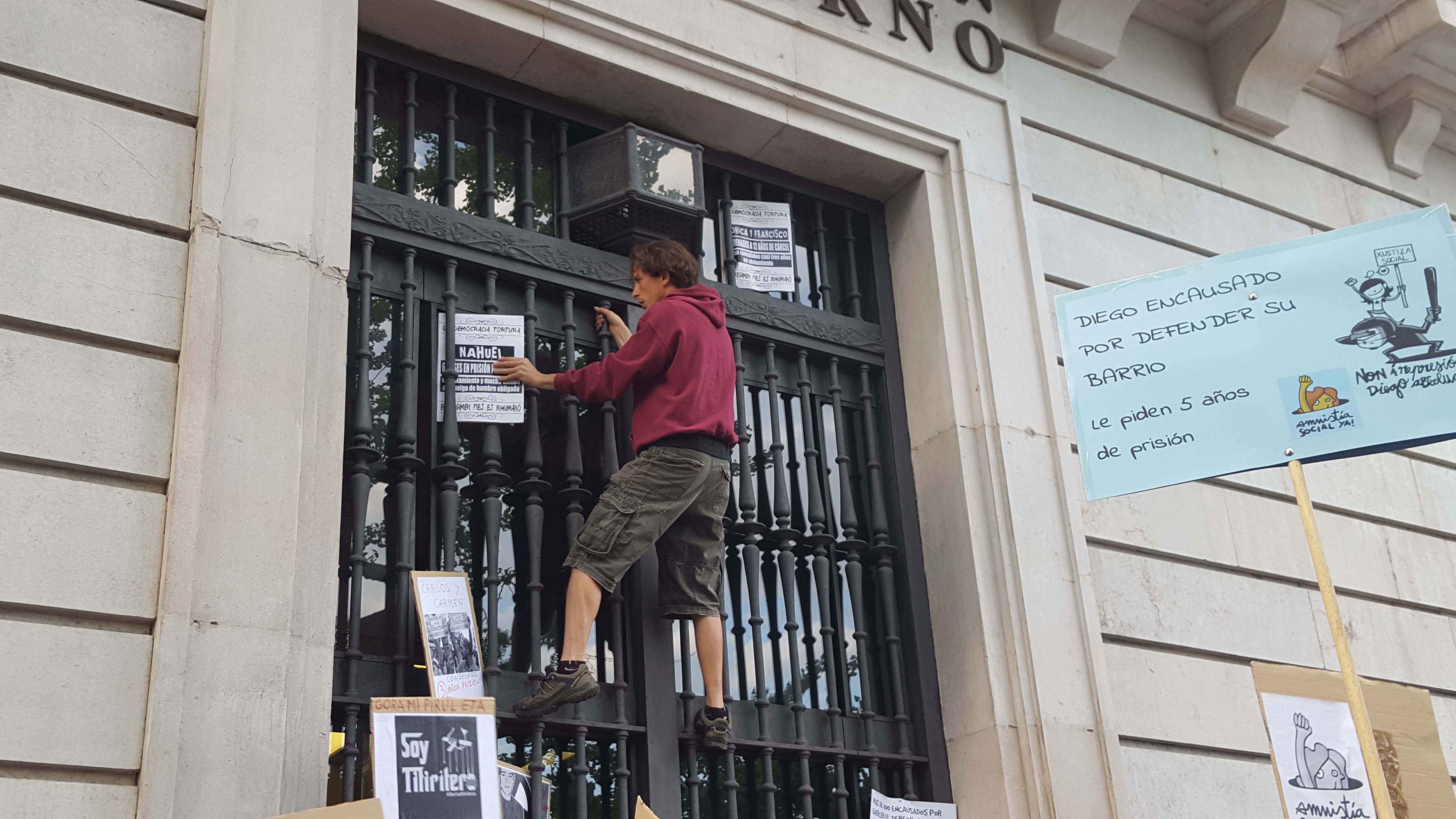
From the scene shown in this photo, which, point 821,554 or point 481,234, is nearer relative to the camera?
point 481,234

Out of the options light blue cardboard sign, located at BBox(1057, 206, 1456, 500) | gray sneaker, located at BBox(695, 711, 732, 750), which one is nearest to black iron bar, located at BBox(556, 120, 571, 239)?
gray sneaker, located at BBox(695, 711, 732, 750)

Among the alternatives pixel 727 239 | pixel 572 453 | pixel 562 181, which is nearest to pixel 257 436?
pixel 572 453

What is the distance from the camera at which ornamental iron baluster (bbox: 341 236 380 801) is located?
16.5 feet

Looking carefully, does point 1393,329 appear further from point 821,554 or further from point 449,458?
point 449,458

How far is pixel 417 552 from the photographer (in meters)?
5.59

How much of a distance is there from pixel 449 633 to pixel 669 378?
1.36m

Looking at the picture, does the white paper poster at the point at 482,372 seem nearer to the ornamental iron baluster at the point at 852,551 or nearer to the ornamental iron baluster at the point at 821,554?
the ornamental iron baluster at the point at 821,554

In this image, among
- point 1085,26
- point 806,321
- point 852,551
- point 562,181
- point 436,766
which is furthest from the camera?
point 1085,26

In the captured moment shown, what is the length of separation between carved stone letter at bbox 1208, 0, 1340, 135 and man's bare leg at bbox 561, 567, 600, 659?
5218 mm

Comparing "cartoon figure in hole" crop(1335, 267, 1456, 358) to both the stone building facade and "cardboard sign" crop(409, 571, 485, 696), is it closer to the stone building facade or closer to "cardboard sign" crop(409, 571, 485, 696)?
the stone building facade

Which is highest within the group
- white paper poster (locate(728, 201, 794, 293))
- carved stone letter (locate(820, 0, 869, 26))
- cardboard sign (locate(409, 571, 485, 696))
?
carved stone letter (locate(820, 0, 869, 26))

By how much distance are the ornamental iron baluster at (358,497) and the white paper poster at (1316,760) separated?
3.14m

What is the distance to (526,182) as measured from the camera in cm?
645

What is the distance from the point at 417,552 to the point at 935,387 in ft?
8.97
